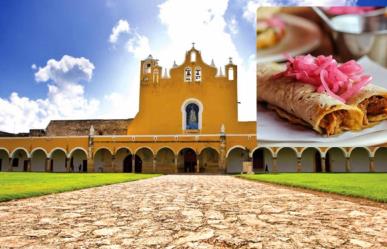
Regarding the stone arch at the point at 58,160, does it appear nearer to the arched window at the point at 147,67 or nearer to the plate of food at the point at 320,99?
the arched window at the point at 147,67

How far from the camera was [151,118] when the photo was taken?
31719 millimetres

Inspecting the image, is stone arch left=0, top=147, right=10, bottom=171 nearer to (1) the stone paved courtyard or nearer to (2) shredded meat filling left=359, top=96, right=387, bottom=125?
(1) the stone paved courtyard

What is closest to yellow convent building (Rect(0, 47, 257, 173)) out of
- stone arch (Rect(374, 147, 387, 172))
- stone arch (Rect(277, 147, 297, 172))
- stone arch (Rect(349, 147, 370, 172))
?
stone arch (Rect(277, 147, 297, 172))

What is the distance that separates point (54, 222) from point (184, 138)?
24.4 m

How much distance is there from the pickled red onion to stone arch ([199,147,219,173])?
8486 mm

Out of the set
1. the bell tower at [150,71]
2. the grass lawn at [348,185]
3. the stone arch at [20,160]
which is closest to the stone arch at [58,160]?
the stone arch at [20,160]

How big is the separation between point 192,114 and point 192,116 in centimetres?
18

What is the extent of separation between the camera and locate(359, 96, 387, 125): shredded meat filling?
95.8ft

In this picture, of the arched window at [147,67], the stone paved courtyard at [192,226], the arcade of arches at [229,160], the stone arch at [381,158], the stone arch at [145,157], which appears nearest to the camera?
the stone paved courtyard at [192,226]

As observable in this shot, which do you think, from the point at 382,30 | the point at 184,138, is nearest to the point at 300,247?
the point at 184,138

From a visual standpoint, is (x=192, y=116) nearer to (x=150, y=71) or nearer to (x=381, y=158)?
(x=150, y=71)

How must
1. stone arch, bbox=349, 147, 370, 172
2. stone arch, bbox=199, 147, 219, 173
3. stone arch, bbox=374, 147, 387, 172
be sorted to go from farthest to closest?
stone arch, bbox=349, 147, 370, 172, stone arch, bbox=374, 147, 387, 172, stone arch, bbox=199, 147, 219, 173

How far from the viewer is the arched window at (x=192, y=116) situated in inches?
1222

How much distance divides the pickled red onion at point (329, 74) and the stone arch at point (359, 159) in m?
4.60
